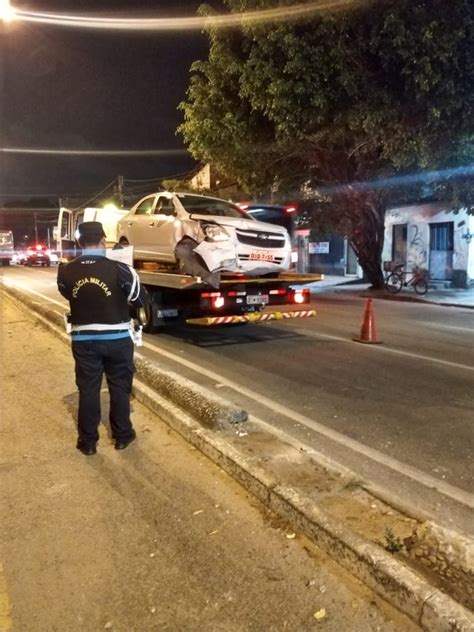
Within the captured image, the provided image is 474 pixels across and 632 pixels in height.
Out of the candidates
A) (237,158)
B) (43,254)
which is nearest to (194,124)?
(237,158)

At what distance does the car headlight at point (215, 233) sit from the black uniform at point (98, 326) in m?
3.82

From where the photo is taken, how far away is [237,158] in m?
16.6

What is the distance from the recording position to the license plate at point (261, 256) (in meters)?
8.71

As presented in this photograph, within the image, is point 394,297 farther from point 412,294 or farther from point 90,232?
point 90,232

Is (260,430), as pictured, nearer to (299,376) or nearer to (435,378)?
(299,376)

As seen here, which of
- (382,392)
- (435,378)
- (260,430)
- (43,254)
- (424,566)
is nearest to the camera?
(424,566)

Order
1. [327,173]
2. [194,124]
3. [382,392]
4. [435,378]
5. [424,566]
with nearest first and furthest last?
[424,566], [382,392], [435,378], [194,124], [327,173]

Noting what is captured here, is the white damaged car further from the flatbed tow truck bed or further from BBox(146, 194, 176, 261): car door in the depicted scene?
the flatbed tow truck bed

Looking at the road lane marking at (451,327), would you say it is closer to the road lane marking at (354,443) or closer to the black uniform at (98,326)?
the road lane marking at (354,443)

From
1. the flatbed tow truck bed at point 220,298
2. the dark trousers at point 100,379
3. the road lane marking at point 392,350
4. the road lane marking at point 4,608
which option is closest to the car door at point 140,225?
the flatbed tow truck bed at point 220,298

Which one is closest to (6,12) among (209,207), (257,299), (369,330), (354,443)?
(209,207)

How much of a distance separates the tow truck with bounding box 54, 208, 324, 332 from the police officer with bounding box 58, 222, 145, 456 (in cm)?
337

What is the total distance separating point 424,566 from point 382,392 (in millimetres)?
3713

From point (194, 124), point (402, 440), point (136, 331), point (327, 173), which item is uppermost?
point (194, 124)
